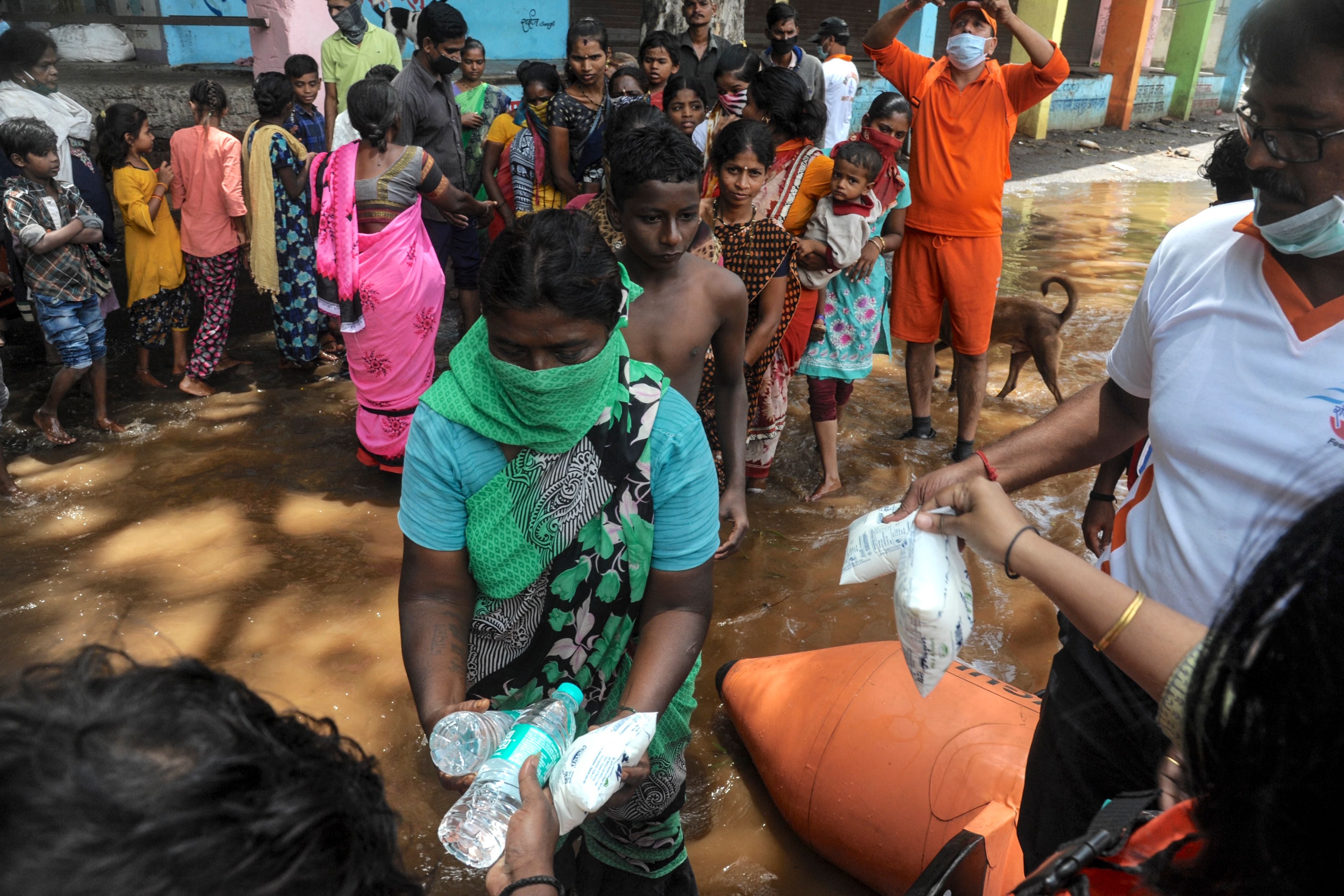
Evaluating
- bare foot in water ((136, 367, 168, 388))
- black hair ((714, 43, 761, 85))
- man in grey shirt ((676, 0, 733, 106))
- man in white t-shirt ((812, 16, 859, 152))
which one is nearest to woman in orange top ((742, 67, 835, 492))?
black hair ((714, 43, 761, 85))

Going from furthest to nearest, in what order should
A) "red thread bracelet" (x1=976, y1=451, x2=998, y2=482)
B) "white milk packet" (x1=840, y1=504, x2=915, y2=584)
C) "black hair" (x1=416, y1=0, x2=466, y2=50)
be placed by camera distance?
1. "black hair" (x1=416, y1=0, x2=466, y2=50)
2. "red thread bracelet" (x1=976, y1=451, x2=998, y2=482)
3. "white milk packet" (x1=840, y1=504, x2=915, y2=584)

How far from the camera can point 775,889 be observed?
2.27 m

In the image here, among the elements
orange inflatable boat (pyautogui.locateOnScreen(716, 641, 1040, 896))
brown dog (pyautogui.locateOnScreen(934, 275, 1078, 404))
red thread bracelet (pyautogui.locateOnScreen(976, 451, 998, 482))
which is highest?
red thread bracelet (pyautogui.locateOnScreen(976, 451, 998, 482))

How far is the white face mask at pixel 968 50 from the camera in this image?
13.5 ft

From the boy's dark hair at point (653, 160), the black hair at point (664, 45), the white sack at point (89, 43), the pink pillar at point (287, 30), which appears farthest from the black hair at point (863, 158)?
the white sack at point (89, 43)

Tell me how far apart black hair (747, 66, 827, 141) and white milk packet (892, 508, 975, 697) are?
293 cm

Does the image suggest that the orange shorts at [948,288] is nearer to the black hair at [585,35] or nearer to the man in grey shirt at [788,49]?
the black hair at [585,35]

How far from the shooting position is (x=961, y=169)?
421 cm

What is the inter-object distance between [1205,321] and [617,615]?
110 cm

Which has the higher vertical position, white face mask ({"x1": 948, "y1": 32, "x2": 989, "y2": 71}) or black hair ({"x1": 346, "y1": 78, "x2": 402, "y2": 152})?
white face mask ({"x1": 948, "y1": 32, "x2": 989, "y2": 71})

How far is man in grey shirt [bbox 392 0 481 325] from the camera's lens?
Answer: 4.86 meters

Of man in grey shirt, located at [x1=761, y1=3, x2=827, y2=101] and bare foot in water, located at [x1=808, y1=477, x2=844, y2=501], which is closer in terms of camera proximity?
bare foot in water, located at [x1=808, y1=477, x2=844, y2=501]

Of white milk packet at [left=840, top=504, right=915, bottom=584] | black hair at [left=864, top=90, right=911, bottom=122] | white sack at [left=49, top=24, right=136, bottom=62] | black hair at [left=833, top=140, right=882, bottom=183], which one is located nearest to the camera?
white milk packet at [left=840, top=504, right=915, bottom=584]

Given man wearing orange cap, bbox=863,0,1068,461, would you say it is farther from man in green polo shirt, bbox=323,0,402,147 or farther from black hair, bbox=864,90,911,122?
man in green polo shirt, bbox=323,0,402,147
